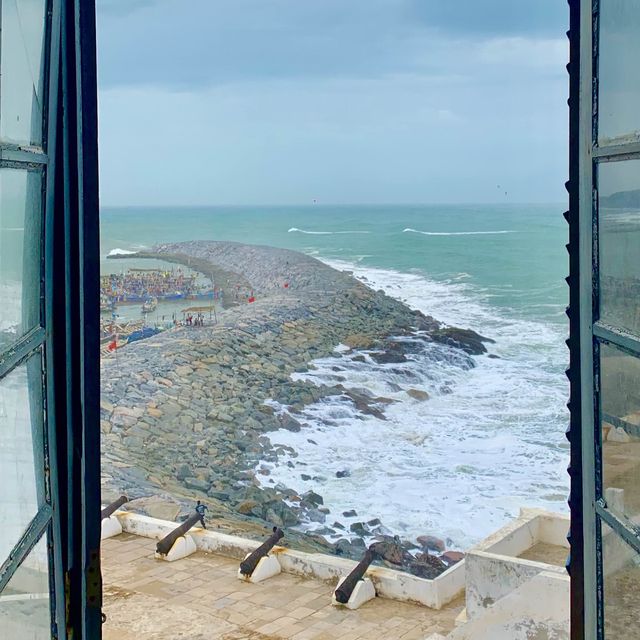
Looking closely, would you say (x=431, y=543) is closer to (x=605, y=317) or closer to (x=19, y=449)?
(x=605, y=317)

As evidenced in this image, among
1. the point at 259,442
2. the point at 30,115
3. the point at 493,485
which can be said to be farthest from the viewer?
the point at 259,442

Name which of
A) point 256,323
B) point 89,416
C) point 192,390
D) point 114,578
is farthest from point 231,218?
point 89,416

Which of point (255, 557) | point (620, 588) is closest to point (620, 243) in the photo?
point (620, 588)

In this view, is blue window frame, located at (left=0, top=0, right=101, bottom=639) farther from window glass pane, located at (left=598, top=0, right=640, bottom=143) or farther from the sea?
the sea

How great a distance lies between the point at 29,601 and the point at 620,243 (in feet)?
2.00

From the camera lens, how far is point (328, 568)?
5.16 metres

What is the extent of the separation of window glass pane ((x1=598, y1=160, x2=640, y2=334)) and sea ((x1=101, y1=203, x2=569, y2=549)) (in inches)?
367

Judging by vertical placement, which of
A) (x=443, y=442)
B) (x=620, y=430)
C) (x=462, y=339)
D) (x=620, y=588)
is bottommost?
(x=443, y=442)

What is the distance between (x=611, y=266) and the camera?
0.79m

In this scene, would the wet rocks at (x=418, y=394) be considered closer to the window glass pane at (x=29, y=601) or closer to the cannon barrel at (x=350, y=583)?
the cannon barrel at (x=350, y=583)

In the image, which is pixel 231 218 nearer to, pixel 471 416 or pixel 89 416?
pixel 471 416

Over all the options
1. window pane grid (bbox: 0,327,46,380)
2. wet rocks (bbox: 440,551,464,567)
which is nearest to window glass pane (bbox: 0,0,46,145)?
window pane grid (bbox: 0,327,46,380)

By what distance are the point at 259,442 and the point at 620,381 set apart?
1336 cm

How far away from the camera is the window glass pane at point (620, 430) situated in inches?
29.3
